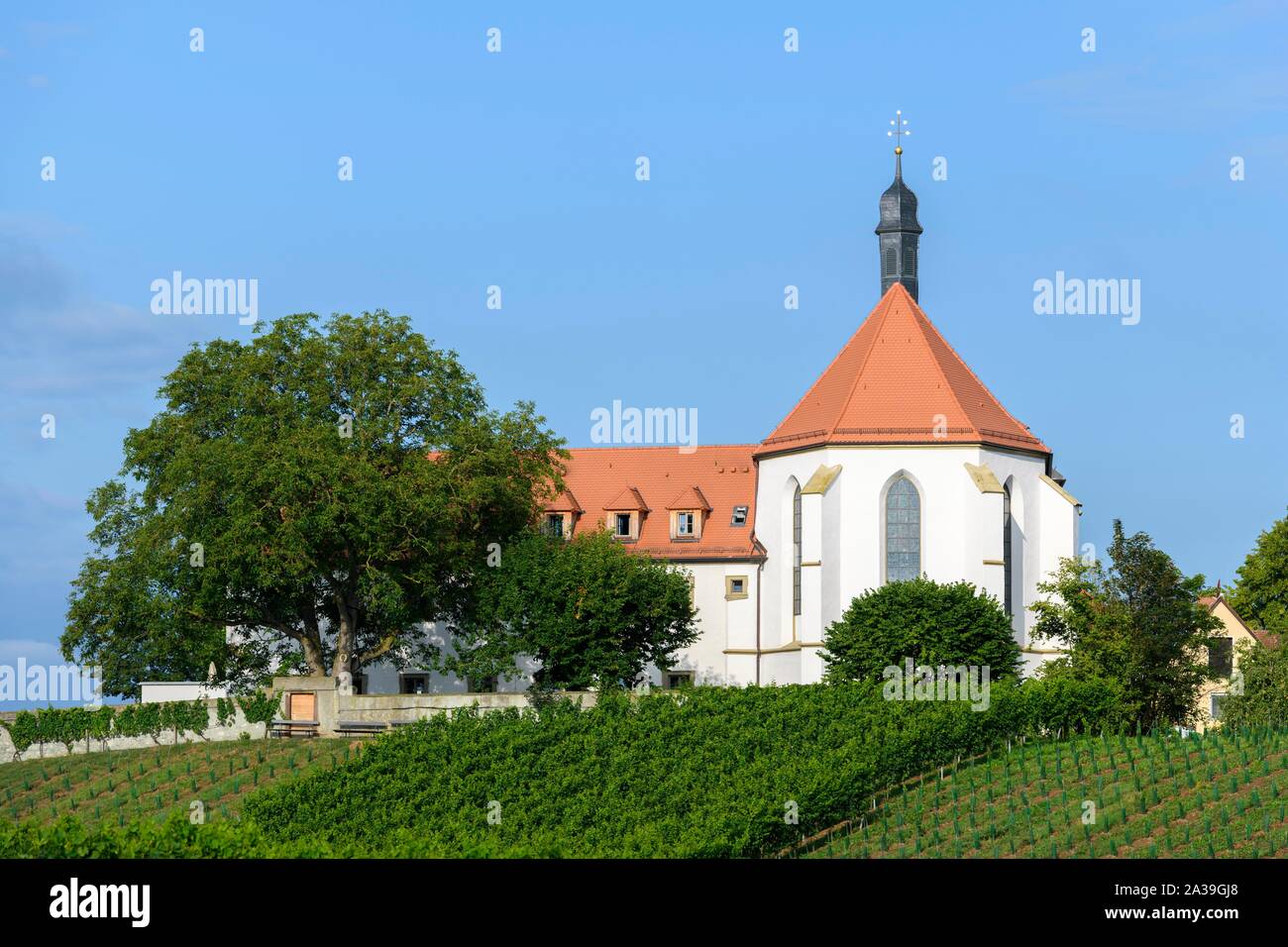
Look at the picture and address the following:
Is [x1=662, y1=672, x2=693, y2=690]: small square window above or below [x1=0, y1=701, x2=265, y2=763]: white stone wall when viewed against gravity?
above

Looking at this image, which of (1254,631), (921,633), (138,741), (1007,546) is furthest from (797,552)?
(138,741)

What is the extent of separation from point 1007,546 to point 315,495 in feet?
66.8

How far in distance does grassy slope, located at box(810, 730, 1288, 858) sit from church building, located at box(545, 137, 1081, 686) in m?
13.6

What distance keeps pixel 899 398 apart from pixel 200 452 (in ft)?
67.0

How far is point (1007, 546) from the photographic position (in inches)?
2079

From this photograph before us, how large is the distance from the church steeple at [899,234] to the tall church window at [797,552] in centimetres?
772

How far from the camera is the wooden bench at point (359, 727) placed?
1753 inches

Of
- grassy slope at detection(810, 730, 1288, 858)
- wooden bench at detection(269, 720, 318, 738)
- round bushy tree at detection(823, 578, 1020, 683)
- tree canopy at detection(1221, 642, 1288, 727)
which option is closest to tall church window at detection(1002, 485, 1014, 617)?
round bushy tree at detection(823, 578, 1020, 683)

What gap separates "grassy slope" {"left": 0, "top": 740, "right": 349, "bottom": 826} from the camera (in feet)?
127

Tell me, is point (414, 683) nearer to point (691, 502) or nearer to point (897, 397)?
point (691, 502)

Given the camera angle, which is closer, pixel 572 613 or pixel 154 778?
pixel 154 778

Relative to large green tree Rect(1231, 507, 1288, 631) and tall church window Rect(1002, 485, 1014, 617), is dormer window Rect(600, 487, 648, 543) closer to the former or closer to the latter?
tall church window Rect(1002, 485, 1014, 617)

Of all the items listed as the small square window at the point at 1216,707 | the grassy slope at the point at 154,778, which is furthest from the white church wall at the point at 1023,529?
the grassy slope at the point at 154,778
